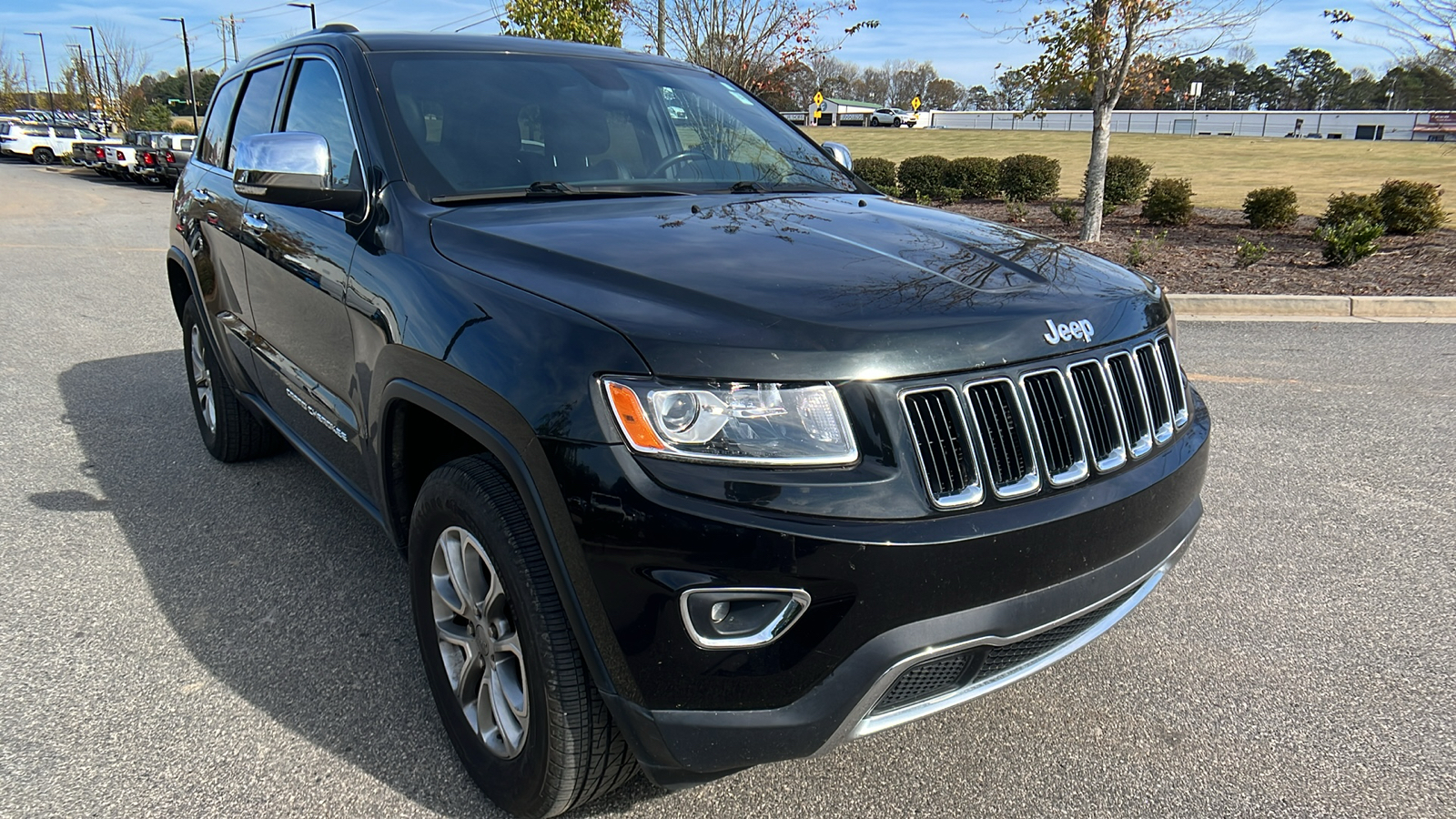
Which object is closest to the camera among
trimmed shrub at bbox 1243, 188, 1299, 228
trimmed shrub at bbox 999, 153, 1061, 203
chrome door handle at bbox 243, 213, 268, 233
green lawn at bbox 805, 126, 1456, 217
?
chrome door handle at bbox 243, 213, 268, 233

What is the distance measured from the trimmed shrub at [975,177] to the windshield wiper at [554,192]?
1531 centimetres

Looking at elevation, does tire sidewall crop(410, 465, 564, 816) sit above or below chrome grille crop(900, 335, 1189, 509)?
below

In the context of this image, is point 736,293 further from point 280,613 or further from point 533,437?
point 280,613

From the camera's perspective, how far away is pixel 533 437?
1.90 metres

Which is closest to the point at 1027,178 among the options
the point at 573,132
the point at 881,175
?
the point at 881,175

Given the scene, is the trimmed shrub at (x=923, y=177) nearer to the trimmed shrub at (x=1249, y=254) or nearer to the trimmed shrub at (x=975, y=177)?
the trimmed shrub at (x=975, y=177)

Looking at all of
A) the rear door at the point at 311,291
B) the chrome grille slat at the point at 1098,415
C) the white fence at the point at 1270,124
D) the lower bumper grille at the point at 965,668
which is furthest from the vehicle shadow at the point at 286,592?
the white fence at the point at 1270,124

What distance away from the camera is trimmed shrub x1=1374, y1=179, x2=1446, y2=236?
471 inches

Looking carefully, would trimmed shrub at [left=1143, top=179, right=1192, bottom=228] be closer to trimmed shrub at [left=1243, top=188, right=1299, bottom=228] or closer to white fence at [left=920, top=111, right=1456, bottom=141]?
trimmed shrub at [left=1243, top=188, right=1299, bottom=228]

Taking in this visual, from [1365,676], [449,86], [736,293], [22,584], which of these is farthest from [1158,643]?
[22,584]

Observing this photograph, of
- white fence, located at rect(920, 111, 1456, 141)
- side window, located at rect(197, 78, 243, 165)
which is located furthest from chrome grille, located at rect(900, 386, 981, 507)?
white fence, located at rect(920, 111, 1456, 141)

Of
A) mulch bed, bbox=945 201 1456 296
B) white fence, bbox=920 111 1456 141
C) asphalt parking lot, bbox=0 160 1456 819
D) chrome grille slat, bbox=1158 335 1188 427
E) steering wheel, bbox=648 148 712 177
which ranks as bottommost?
asphalt parking lot, bbox=0 160 1456 819

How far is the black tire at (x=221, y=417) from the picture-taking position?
176 inches

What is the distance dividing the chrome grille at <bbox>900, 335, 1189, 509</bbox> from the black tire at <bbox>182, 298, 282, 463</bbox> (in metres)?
3.44
